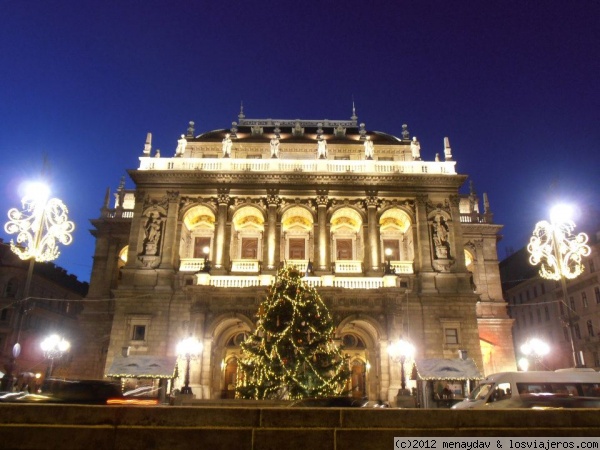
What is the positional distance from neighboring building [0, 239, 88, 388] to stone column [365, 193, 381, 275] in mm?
28385

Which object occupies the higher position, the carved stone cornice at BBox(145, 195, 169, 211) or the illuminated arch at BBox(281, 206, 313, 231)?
the carved stone cornice at BBox(145, 195, 169, 211)

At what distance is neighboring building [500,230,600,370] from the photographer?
47.6 meters

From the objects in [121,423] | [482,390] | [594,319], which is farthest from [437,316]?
[121,423]

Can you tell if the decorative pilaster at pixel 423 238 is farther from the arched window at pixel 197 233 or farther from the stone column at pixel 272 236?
the arched window at pixel 197 233

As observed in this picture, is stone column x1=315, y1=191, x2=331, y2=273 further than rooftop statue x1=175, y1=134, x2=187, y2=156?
No

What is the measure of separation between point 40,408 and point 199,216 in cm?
3072

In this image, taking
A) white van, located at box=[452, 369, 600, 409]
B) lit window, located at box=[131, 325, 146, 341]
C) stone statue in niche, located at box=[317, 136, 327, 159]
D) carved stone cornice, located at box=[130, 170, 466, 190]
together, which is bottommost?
white van, located at box=[452, 369, 600, 409]

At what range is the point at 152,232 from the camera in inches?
1394

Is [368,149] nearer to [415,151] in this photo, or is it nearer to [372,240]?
[415,151]

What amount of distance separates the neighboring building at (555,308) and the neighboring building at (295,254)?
1242cm

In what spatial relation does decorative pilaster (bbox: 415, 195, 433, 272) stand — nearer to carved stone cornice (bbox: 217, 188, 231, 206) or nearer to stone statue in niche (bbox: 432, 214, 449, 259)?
stone statue in niche (bbox: 432, 214, 449, 259)

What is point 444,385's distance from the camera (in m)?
30.7

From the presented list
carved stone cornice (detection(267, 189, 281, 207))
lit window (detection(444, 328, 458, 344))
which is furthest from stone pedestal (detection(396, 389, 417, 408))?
carved stone cornice (detection(267, 189, 281, 207))

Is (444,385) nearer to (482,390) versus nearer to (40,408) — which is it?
(482,390)
